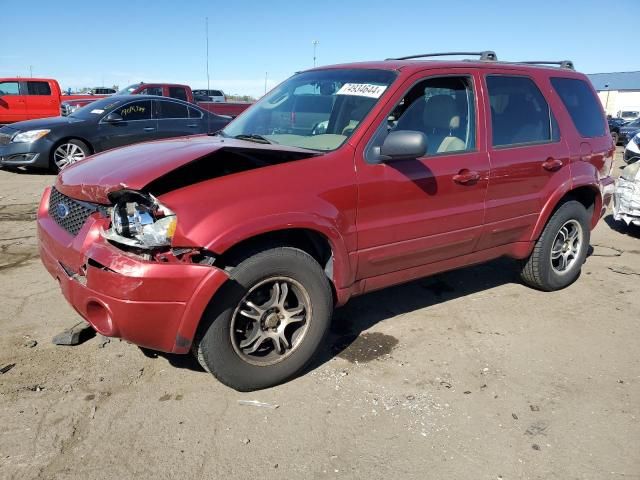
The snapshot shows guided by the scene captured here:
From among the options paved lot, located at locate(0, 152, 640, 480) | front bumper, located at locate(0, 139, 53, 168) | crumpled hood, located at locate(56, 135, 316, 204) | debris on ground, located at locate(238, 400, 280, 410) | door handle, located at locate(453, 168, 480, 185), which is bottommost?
debris on ground, located at locate(238, 400, 280, 410)

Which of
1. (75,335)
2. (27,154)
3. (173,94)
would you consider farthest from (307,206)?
(173,94)

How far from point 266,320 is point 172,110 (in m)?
8.73

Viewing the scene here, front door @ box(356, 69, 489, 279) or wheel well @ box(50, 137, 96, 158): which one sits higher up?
front door @ box(356, 69, 489, 279)

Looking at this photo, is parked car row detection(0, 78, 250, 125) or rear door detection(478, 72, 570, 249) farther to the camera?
parked car row detection(0, 78, 250, 125)

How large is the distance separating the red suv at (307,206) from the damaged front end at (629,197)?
2560mm

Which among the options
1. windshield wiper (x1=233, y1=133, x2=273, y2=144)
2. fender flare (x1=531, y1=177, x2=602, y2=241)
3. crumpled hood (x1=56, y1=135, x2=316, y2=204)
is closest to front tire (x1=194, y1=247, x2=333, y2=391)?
crumpled hood (x1=56, y1=135, x2=316, y2=204)

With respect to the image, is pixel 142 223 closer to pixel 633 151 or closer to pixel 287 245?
pixel 287 245

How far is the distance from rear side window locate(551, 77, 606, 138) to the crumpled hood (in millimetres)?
2670

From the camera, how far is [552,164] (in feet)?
→ 13.9

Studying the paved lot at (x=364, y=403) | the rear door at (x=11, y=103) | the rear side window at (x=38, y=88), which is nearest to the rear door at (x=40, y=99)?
the rear side window at (x=38, y=88)

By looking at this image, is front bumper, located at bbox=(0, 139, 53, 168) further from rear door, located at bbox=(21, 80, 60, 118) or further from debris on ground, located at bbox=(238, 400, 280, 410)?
rear door, located at bbox=(21, 80, 60, 118)

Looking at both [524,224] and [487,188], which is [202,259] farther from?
[524,224]

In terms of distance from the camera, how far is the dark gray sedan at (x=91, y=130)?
942cm

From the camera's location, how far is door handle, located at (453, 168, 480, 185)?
361cm
